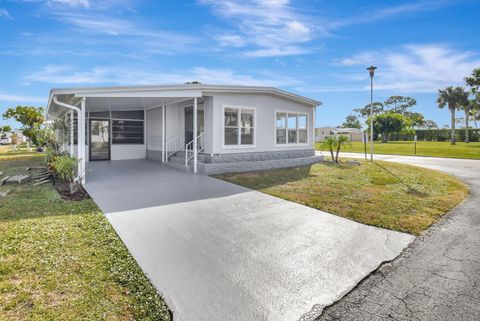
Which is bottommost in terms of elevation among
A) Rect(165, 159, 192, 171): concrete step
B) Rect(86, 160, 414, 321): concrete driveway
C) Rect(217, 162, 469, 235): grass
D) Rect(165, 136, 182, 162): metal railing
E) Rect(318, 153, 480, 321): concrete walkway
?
Rect(318, 153, 480, 321): concrete walkway

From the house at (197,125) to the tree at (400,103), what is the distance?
68.9m

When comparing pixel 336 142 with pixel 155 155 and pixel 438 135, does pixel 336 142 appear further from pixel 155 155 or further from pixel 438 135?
pixel 438 135

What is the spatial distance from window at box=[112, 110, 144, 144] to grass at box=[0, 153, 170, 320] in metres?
9.99

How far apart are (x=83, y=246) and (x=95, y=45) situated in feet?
45.5

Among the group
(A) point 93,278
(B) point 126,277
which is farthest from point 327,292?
(A) point 93,278

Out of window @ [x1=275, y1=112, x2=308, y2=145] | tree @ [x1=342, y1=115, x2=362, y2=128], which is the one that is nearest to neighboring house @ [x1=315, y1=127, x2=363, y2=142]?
tree @ [x1=342, y1=115, x2=362, y2=128]

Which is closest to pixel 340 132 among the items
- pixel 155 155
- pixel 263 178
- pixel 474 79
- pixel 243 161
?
pixel 474 79

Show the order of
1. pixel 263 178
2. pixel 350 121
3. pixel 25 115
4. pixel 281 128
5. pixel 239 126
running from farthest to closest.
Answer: pixel 350 121 < pixel 25 115 < pixel 281 128 < pixel 239 126 < pixel 263 178

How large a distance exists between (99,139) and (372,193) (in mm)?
13117

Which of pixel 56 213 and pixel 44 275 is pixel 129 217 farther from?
pixel 44 275

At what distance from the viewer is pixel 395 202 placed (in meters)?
6.68

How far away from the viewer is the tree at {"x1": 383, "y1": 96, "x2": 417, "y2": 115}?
7119 centimetres

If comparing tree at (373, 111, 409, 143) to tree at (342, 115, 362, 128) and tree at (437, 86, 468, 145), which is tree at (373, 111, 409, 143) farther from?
tree at (342, 115, 362, 128)

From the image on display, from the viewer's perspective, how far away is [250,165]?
11.7m
